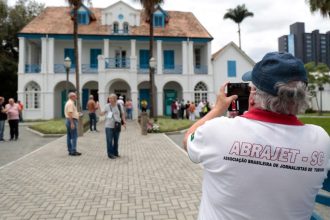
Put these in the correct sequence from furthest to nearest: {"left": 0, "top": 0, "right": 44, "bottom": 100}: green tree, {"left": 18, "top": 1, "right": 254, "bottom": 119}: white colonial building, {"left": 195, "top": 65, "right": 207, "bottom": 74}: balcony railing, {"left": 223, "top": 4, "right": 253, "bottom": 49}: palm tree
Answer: {"left": 223, "top": 4, "right": 253, "bottom": 49}: palm tree < {"left": 0, "top": 0, "right": 44, "bottom": 100}: green tree < {"left": 195, "top": 65, "right": 207, "bottom": 74}: balcony railing < {"left": 18, "top": 1, "right": 254, "bottom": 119}: white colonial building

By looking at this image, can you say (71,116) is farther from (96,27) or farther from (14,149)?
(96,27)

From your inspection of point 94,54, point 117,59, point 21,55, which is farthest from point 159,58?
point 21,55

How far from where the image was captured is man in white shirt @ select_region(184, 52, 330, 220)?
1.36 meters

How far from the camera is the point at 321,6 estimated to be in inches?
734

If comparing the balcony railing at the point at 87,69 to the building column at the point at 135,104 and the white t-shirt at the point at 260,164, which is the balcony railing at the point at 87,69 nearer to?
the building column at the point at 135,104

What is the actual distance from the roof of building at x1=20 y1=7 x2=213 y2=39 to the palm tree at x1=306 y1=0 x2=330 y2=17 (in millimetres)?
11532

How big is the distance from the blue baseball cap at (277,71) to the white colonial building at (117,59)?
25.1 metres

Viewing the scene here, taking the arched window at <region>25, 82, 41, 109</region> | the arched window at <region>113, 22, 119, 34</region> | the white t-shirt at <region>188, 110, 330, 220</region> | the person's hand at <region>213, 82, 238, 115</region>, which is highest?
the arched window at <region>113, 22, 119, 34</region>

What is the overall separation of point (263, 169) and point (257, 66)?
0.47 metres

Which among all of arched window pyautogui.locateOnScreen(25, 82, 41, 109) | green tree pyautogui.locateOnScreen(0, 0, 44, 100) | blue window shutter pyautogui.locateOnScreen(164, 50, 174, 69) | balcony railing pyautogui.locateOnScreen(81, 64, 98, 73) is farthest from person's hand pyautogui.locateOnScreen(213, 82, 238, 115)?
green tree pyautogui.locateOnScreen(0, 0, 44, 100)

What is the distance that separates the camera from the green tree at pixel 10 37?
34.4m

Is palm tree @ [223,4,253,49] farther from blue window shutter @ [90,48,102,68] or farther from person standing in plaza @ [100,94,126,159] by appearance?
person standing in plaza @ [100,94,126,159]

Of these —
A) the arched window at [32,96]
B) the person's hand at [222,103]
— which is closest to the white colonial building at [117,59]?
the arched window at [32,96]

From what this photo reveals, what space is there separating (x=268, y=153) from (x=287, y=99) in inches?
9.9
